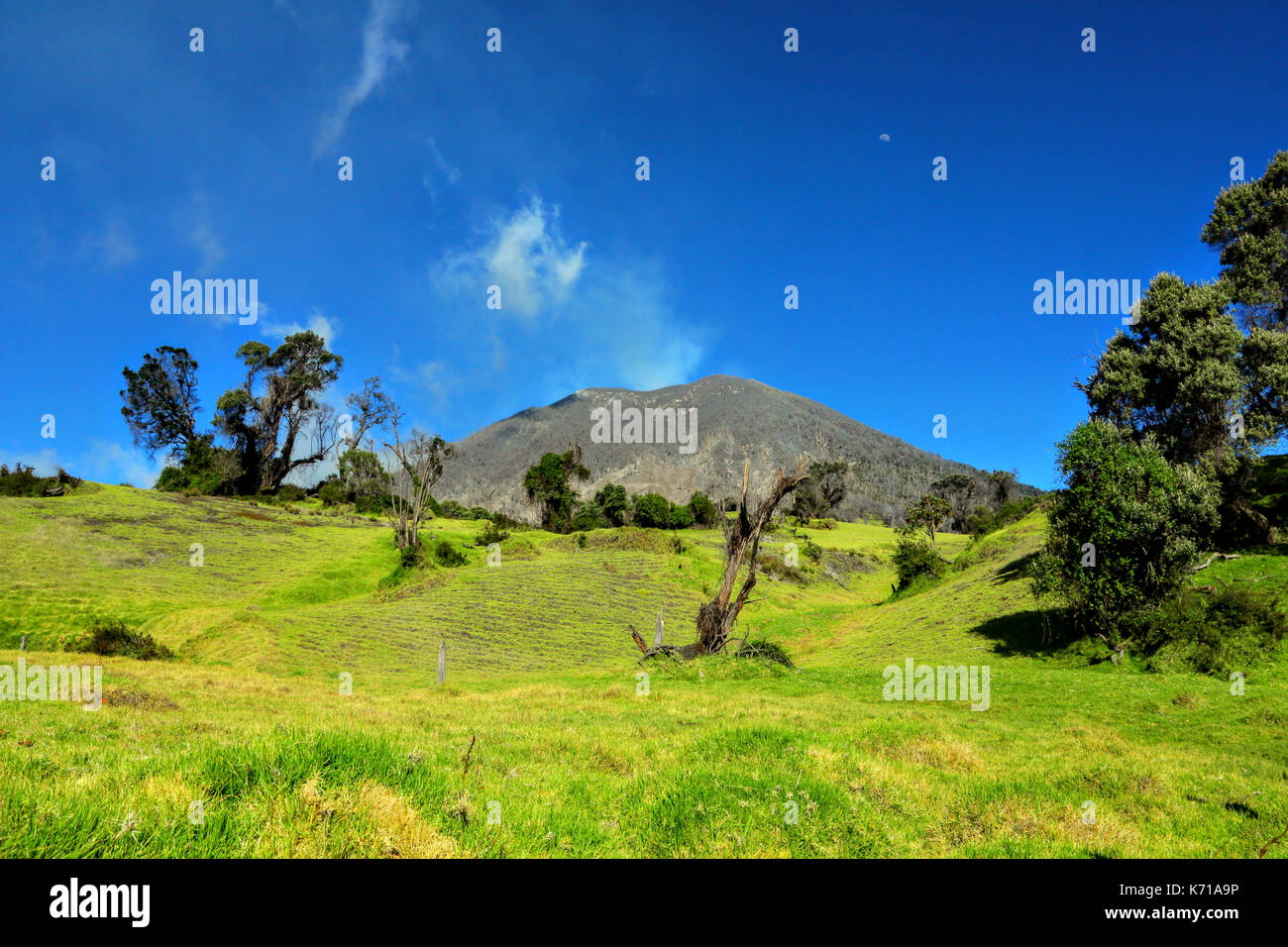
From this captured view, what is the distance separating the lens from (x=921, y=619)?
123ft

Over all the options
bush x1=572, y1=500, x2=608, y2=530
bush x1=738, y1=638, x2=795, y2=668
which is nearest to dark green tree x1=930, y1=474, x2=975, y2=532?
bush x1=572, y1=500, x2=608, y2=530

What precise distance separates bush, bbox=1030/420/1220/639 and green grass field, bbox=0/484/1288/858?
104 inches

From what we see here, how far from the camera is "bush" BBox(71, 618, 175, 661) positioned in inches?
1161

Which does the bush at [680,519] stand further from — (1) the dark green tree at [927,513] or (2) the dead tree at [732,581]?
(2) the dead tree at [732,581]

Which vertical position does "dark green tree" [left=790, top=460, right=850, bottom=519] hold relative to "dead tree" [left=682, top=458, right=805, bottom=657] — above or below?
above

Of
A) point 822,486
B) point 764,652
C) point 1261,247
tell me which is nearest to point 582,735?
point 764,652

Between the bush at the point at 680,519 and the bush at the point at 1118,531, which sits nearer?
the bush at the point at 1118,531

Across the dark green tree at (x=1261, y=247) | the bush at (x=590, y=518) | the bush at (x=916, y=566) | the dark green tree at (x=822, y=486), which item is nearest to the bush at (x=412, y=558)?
the bush at (x=590, y=518)

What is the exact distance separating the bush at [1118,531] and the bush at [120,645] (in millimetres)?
42152

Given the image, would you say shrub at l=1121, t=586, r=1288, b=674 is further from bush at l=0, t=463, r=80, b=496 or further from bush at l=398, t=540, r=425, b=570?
bush at l=0, t=463, r=80, b=496

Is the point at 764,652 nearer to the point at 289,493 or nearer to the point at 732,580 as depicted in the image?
the point at 732,580

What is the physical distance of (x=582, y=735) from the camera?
37.0 feet

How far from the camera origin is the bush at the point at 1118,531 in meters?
24.8
